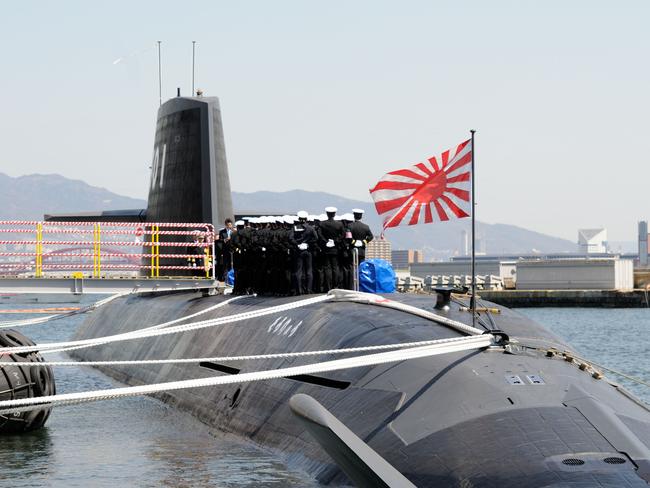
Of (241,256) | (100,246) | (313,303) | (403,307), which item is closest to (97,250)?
(100,246)

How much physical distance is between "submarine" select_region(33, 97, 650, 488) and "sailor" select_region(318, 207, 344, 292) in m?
1.23

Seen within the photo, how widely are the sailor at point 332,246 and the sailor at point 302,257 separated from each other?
17cm

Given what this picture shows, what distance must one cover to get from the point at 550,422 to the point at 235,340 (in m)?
6.74

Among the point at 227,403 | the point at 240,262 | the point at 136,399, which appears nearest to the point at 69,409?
the point at 136,399

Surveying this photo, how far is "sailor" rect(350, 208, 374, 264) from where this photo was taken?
53.6ft

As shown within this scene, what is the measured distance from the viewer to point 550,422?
789cm

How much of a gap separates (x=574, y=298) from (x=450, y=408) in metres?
65.0

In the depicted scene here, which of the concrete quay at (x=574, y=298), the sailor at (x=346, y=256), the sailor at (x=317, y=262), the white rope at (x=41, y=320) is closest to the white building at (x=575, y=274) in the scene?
the concrete quay at (x=574, y=298)

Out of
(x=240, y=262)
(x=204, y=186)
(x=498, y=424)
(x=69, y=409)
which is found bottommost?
(x=69, y=409)

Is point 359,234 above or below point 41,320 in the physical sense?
above

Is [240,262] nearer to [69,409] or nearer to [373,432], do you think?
[69,409]

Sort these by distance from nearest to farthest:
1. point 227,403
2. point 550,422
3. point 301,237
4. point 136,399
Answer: point 550,422 → point 227,403 → point 301,237 → point 136,399

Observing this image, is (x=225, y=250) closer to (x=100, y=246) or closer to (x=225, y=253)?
(x=225, y=253)

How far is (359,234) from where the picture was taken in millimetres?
16359
